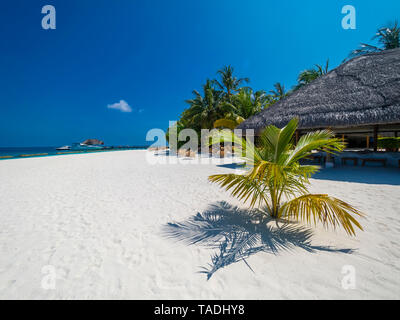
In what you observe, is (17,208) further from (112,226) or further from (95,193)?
(112,226)

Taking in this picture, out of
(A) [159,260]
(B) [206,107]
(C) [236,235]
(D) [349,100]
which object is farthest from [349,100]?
(B) [206,107]

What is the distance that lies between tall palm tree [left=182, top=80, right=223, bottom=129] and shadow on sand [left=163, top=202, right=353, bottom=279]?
1731 centimetres

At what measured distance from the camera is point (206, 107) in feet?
64.7

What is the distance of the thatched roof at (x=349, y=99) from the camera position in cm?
652

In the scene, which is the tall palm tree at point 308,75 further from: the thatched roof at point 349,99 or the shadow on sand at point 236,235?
the shadow on sand at point 236,235

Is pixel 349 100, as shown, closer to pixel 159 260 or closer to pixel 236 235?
pixel 236 235

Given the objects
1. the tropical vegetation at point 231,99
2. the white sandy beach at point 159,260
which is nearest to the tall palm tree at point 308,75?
the tropical vegetation at point 231,99

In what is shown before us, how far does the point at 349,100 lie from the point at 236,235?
8.65m

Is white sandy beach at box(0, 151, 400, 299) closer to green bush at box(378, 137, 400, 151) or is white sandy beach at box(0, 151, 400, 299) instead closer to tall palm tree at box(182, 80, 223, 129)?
green bush at box(378, 137, 400, 151)

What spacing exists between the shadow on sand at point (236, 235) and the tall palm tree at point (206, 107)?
17.3m

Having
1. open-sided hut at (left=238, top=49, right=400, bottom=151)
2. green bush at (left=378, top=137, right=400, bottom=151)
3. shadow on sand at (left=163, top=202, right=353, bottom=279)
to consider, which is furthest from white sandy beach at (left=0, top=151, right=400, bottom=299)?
green bush at (left=378, top=137, right=400, bottom=151)

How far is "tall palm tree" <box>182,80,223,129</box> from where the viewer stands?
63.9 feet
